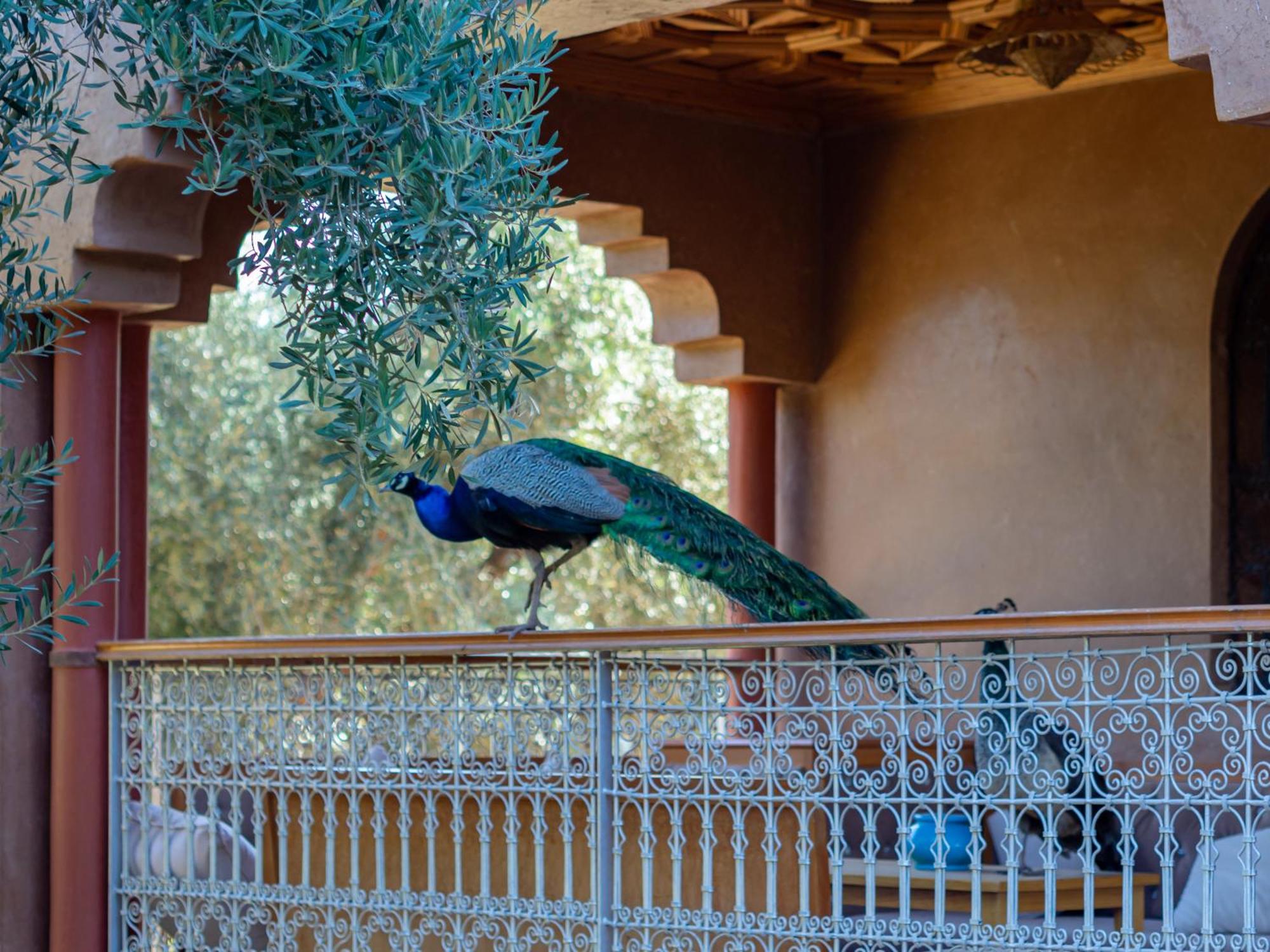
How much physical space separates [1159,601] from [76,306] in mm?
4411

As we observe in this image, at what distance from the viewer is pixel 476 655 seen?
235 inches

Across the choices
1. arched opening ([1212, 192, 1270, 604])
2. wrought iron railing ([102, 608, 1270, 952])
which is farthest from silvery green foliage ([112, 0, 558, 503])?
arched opening ([1212, 192, 1270, 604])

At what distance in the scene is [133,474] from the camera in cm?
816

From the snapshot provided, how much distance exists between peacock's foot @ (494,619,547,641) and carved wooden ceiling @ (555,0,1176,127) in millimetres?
2729

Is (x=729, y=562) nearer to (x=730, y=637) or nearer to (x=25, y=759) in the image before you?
(x=730, y=637)

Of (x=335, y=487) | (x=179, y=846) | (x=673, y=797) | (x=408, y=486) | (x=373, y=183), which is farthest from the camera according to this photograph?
(x=335, y=487)

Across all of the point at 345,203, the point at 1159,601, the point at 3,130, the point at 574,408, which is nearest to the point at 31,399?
the point at 3,130

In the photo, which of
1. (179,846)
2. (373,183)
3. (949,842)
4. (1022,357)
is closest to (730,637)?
(949,842)

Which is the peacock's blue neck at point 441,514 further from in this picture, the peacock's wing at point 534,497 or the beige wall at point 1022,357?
the beige wall at point 1022,357

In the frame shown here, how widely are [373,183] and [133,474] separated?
170 inches

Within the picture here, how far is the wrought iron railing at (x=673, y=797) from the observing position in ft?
15.9

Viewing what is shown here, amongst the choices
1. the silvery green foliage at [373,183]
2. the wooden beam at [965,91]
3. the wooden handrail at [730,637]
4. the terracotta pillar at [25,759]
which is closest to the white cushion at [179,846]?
the terracotta pillar at [25,759]

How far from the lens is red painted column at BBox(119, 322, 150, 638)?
26.7 ft

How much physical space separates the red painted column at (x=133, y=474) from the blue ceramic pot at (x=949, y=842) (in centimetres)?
357
